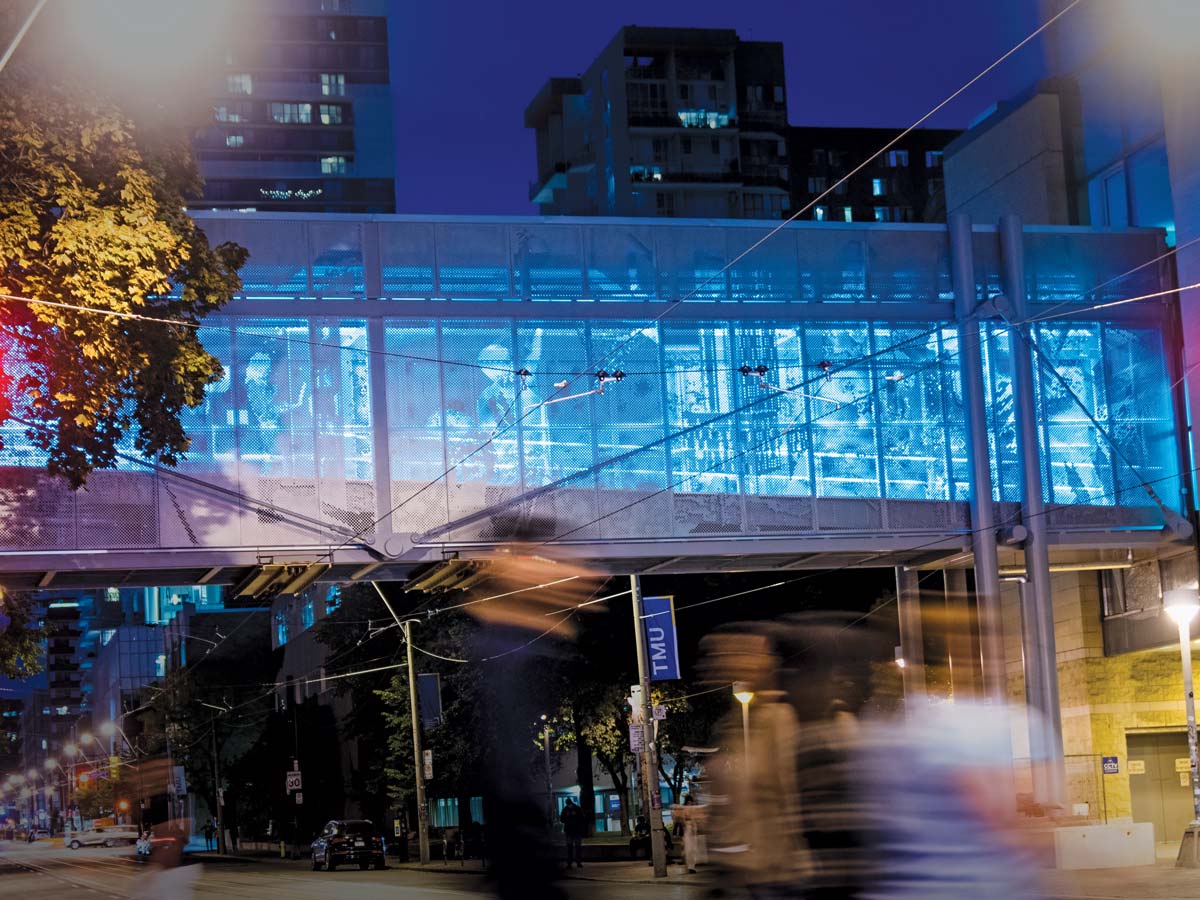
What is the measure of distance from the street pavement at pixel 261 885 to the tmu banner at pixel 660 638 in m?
4.26

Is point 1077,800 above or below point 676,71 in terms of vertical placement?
below

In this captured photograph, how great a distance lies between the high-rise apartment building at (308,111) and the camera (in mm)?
131000

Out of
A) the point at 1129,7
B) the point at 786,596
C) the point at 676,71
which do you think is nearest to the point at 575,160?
the point at 676,71

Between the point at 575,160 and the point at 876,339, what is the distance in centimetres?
8488

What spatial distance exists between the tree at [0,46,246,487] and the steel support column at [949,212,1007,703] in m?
14.0

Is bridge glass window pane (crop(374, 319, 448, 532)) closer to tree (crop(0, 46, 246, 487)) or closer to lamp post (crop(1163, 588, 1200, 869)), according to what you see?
tree (crop(0, 46, 246, 487))

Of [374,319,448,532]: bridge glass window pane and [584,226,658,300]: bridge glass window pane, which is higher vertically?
[584,226,658,300]: bridge glass window pane

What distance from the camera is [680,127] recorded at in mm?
105062

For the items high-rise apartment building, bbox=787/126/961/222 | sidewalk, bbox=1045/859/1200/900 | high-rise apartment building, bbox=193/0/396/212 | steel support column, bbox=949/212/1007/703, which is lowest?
sidewalk, bbox=1045/859/1200/900

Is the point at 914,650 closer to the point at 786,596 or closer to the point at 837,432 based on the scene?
the point at 837,432

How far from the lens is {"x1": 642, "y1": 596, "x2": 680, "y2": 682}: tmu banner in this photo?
31672 millimetres

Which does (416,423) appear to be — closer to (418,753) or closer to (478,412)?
(478,412)

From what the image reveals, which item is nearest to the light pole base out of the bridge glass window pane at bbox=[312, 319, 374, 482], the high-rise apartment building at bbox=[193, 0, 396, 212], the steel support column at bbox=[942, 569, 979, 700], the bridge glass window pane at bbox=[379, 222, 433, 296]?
the steel support column at bbox=[942, 569, 979, 700]

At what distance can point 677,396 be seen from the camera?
28.2m
